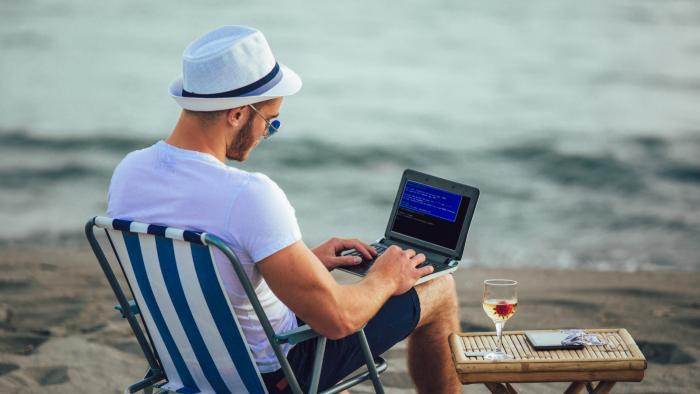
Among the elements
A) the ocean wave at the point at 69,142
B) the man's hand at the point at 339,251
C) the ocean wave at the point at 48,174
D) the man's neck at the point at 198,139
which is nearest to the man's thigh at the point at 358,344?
the man's hand at the point at 339,251

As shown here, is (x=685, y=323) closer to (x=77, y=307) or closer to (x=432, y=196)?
(x=432, y=196)

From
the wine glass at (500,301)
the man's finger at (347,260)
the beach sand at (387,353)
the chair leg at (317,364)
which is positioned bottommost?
the beach sand at (387,353)

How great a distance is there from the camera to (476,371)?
2.76 metres

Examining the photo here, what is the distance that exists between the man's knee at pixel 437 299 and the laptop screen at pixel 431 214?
152 mm

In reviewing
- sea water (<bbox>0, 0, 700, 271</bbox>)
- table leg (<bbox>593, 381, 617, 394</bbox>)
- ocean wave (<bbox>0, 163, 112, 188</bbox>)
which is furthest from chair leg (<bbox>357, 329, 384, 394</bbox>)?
ocean wave (<bbox>0, 163, 112, 188</bbox>)

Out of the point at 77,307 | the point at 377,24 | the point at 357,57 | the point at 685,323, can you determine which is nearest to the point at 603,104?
the point at 357,57

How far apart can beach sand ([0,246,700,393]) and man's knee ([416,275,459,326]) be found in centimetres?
97

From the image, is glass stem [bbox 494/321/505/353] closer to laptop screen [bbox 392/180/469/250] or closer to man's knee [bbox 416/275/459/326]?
man's knee [bbox 416/275/459/326]

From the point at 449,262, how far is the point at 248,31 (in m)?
1.04

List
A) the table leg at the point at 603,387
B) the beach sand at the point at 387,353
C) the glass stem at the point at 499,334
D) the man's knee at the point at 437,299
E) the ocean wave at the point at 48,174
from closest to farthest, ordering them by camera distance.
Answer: the table leg at the point at 603,387, the glass stem at the point at 499,334, the man's knee at the point at 437,299, the beach sand at the point at 387,353, the ocean wave at the point at 48,174

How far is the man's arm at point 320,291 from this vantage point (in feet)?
8.05

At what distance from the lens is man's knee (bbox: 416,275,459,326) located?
9.92 ft

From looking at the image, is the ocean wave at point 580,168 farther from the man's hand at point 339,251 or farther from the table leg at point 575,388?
the table leg at point 575,388

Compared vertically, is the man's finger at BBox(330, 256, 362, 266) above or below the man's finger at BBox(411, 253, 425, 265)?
below
